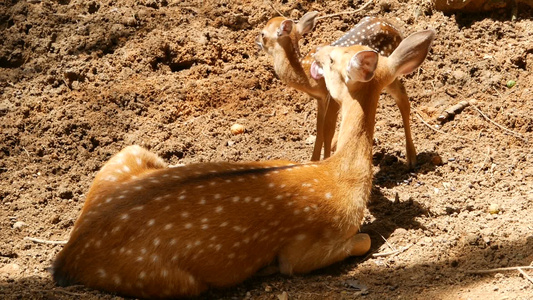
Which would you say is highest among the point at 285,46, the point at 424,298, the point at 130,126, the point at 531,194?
the point at 285,46

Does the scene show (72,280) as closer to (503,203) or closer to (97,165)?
(97,165)

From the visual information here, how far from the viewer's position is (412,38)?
15.3ft

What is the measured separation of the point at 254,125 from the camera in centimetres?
632

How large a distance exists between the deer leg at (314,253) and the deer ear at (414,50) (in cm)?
127

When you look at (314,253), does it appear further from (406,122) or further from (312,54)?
(312,54)

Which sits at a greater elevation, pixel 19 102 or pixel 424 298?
pixel 19 102

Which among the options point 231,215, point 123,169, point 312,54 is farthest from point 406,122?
point 123,169

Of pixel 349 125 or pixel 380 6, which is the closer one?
pixel 349 125

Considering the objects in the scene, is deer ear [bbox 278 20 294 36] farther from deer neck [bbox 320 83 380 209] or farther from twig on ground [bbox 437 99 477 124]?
twig on ground [bbox 437 99 477 124]

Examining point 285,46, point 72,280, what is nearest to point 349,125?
point 285,46

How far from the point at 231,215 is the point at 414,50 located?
5.67 feet

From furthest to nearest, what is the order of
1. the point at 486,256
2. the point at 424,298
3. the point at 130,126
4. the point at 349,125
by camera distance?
the point at 130,126
the point at 349,125
the point at 486,256
the point at 424,298

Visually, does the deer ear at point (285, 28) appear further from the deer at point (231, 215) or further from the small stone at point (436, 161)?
the small stone at point (436, 161)

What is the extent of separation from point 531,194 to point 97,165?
11.8ft
